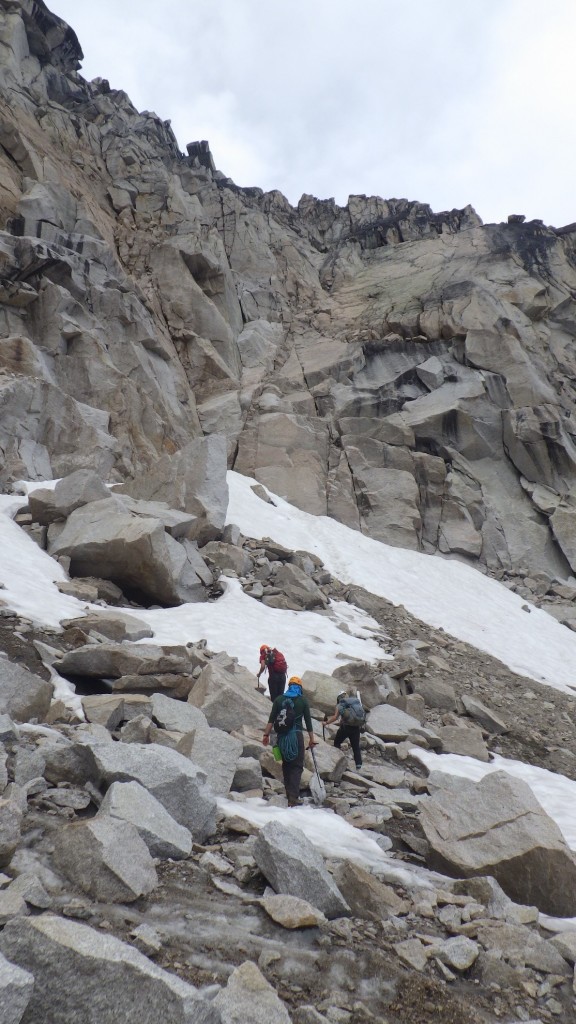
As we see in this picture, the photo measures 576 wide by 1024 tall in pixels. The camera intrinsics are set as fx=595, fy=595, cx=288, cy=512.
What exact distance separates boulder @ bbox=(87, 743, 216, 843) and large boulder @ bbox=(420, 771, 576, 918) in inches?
98.3

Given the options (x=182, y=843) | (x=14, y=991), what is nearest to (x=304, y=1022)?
(x=14, y=991)

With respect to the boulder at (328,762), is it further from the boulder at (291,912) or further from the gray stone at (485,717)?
Answer: the gray stone at (485,717)

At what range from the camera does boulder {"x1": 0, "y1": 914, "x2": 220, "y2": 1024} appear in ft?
9.22

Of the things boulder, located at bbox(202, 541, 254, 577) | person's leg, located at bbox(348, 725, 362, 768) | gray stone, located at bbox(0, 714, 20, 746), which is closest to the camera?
gray stone, located at bbox(0, 714, 20, 746)

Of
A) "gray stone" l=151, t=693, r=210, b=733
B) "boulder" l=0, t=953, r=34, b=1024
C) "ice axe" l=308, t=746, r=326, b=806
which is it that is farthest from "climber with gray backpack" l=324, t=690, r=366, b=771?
"boulder" l=0, t=953, r=34, b=1024

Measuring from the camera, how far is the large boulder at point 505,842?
18.7 feet

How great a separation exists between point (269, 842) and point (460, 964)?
5.34 ft

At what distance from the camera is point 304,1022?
325 cm

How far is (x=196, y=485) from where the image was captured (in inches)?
815

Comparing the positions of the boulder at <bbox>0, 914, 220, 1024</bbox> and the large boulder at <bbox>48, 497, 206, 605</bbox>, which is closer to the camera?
the boulder at <bbox>0, 914, 220, 1024</bbox>

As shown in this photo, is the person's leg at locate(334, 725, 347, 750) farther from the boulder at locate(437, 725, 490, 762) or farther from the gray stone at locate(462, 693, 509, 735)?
the gray stone at locate(462, 693, 509, 735)

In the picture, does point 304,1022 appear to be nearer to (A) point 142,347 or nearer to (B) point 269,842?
(B) point 269,842

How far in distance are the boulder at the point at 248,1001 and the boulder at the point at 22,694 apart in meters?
4.72

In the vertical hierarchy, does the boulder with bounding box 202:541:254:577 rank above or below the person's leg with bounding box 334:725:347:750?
above
